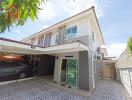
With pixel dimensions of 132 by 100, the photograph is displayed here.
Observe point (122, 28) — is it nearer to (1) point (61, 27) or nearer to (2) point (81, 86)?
(1) point (61, 27)

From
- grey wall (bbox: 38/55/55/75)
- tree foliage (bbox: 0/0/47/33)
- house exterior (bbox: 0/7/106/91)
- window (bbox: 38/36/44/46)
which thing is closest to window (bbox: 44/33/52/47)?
house exterior (bbox: 0/7/106/91)

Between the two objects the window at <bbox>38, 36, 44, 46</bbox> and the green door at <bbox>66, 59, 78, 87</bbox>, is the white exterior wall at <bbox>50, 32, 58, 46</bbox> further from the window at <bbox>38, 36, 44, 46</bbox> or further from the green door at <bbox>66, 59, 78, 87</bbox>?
the green door at <bbox>66, 59, 78, 87</bbox>

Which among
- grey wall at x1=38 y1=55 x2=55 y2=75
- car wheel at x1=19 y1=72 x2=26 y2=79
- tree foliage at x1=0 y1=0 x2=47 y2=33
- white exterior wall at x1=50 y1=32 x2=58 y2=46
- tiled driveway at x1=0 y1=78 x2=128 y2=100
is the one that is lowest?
Answer: tiled driveway at x1=0 y1=78 x2=128 y2=100

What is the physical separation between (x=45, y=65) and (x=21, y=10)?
491 inches

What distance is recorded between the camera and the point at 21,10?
187 centimetres

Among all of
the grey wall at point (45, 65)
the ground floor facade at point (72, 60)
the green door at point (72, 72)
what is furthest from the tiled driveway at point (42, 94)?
the grey wall at point (45, 65)

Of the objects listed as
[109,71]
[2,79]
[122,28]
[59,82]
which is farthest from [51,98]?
[109,71]

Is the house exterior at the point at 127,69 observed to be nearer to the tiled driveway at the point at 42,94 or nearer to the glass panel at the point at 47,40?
the tiled driveway at the point at 42,94

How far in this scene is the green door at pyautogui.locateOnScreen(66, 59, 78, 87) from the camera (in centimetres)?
856

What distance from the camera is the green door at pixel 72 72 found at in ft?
28.1

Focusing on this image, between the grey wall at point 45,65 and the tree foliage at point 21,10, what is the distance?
11711 millimetres

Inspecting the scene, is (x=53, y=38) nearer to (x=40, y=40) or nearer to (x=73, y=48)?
(x=40, y=40)

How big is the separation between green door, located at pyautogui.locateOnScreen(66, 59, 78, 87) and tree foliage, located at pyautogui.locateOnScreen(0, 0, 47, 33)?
23.6 feet

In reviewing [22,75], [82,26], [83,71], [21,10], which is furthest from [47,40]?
[21,10]
